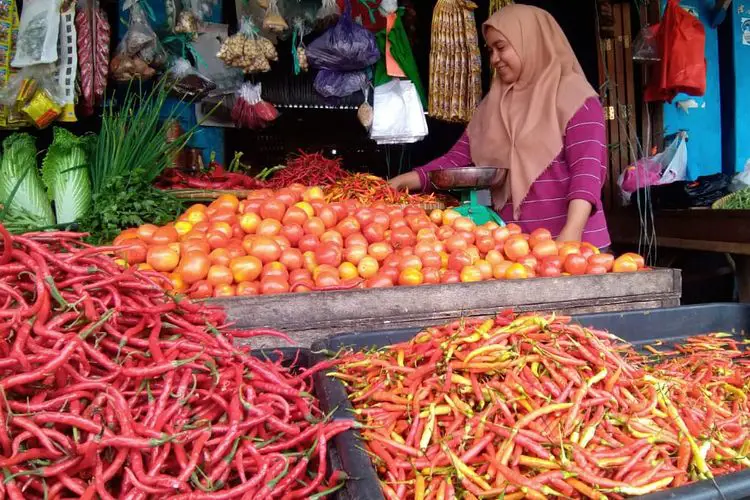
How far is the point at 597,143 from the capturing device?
3.08 meters

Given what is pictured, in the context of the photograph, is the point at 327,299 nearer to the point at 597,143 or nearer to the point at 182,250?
the point at 182,250

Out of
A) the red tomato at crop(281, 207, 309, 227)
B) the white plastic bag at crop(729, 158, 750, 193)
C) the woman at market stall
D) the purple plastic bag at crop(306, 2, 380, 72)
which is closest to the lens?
the red tomato at crop(281, 207, 309, 227)

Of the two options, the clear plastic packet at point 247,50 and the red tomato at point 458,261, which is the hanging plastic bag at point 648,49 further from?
the red tomato at point 458,261

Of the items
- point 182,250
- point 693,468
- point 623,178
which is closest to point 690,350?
point 693,468

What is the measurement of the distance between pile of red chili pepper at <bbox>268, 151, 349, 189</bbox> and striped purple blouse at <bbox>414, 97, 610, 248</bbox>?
1.53 metres

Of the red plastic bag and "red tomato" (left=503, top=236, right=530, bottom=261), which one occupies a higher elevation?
the red plastic bag

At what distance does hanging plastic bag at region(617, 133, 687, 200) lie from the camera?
209 inches

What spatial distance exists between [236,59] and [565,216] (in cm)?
317

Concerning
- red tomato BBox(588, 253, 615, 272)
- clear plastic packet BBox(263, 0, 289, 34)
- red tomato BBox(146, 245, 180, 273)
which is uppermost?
clear plastic packet BBox(263, 0, 289, 34)

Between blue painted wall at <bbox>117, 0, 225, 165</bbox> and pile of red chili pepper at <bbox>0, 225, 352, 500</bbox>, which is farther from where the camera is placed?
blue painted wall at <bbox>117, 0, 225, 165</bbox>

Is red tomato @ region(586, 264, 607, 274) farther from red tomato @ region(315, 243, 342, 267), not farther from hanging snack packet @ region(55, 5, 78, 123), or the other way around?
hanging snack packet @ region(55, 5, 78, 123)

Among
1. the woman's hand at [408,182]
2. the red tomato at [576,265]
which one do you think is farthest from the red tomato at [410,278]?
the woman's hand at [408,182]

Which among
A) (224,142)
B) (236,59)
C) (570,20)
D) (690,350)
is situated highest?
(570,20)

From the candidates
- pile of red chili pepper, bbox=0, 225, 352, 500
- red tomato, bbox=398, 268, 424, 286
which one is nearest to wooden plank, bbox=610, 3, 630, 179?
red tomato, bbox=398, 268, 424, 286
